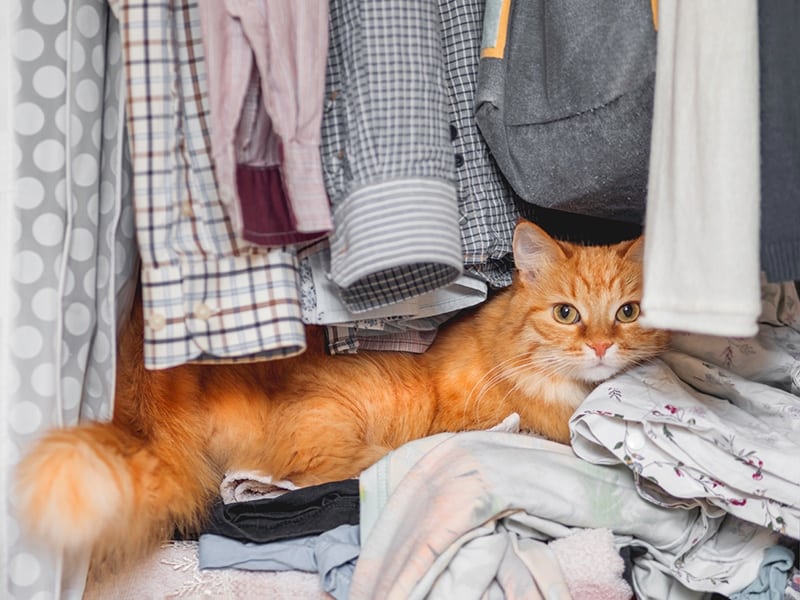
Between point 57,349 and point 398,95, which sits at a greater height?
point 398,95

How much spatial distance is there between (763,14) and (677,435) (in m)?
0.57

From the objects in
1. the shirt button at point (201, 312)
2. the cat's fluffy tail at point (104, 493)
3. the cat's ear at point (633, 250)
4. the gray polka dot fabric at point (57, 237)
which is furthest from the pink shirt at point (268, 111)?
the cat's ear at point (633, 250)

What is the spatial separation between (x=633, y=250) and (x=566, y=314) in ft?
0.54

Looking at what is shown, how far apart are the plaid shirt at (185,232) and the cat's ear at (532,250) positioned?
45 centimetres

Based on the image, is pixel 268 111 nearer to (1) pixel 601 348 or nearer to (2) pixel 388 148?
(2) pixel 388 148

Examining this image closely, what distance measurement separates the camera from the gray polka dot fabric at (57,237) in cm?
95

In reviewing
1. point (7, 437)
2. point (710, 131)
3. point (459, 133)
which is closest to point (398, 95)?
point (459, 133)

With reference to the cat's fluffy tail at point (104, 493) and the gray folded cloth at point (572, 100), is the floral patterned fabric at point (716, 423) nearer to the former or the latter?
the gray folded cloth at point (572, 100)

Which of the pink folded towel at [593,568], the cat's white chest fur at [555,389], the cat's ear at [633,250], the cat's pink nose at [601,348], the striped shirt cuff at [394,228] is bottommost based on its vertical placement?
the pink folded towel at [593,568]

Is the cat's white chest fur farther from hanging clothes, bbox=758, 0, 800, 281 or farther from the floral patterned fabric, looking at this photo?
hanging clothes, bbox=758, 0, 800, 281

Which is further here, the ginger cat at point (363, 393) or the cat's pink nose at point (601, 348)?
the cat's pink nose at point (601, 348)

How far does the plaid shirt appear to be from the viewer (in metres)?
0.92

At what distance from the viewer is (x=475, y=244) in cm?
119

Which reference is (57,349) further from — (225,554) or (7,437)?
(225,554)
